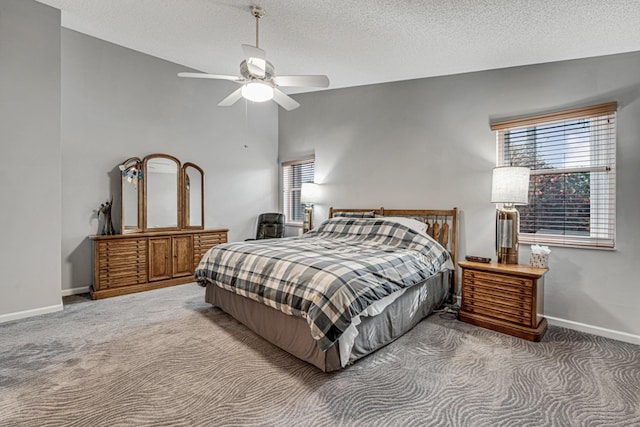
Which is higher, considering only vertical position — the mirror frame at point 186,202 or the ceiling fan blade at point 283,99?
the ceiling fan blade at point 283,99

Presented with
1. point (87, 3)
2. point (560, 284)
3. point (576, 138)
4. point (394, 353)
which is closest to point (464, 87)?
point (576, 138)

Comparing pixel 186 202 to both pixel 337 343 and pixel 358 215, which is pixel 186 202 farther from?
pixel 337 343

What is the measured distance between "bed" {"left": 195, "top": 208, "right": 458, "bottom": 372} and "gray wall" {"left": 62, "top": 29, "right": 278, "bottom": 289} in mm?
2017

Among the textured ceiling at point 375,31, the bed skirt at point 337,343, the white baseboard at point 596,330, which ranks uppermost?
the textured ceiling at point 375,31

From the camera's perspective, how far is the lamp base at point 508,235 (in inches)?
116

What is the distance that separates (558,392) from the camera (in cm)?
189

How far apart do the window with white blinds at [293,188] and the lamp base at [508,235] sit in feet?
11.3

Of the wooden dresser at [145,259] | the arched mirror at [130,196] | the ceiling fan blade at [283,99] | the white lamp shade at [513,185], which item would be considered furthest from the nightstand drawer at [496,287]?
the arched mirror at [130,196]

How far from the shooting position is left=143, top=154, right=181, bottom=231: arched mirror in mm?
4328

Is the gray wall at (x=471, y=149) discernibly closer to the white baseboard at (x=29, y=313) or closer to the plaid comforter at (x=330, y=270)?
the plaid comforter at (x=330, y=270)

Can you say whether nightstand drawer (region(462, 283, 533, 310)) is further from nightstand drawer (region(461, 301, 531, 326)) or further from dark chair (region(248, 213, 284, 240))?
dark chair (region(248, 213, 284, 240))

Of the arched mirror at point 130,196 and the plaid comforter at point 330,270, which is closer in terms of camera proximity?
the plaid comforter at point 330,270

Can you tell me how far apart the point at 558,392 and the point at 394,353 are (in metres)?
1.04

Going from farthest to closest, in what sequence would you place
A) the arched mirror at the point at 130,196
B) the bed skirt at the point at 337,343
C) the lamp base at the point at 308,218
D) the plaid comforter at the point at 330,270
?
the lamp base at the point at 308,218 → the arched mirror at the point at 130,196 → the bed skirt at the point at 337,343 → the plaid comforter at the point at 330,270
